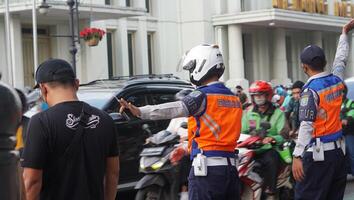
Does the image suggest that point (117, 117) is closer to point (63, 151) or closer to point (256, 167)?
point (256, 167)

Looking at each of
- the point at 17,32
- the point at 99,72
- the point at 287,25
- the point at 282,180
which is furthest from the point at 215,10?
the point at 282,180

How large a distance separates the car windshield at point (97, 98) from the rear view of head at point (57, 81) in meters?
5.16

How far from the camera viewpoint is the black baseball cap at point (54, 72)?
3.69m

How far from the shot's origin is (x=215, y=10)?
3362cm

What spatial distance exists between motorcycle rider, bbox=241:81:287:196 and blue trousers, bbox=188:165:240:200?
3.35 metres

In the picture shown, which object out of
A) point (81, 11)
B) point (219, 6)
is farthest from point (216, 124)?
point (219, 6)

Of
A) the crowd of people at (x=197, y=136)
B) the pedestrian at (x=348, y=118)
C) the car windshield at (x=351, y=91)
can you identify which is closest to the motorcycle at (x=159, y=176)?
the crowd of people at (x=197, y=136)

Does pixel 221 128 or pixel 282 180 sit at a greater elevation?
pixel 221 128

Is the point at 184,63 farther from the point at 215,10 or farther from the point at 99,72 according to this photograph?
the point at 215,10

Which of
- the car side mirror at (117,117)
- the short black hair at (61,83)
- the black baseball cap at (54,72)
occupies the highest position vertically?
the black baseball cap at (54,72)

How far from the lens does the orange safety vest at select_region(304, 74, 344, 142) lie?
218 inches

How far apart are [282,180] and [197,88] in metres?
3.89

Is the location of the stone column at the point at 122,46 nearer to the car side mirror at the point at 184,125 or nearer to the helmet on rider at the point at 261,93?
the helmet on rider at the point at 261,93

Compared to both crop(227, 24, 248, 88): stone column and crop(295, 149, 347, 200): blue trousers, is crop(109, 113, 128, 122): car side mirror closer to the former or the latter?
crop(295, 149, 347, 200): blue trousers
